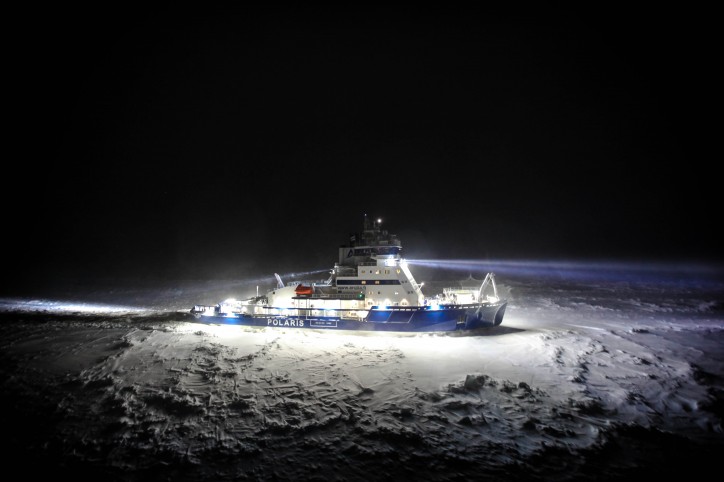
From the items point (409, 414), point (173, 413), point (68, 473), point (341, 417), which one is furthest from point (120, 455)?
point (409, 414)

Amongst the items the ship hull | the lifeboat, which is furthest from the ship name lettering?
the lifeboat

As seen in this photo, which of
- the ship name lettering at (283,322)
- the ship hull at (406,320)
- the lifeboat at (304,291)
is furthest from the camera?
the lifeboat at (304,291)

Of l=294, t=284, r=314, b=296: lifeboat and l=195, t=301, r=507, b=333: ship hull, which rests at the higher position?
l=294, t=284, r=314, b=296: lifeboat

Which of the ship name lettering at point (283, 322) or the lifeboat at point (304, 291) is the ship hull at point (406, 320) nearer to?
the ship name lettering at point (283, 322)

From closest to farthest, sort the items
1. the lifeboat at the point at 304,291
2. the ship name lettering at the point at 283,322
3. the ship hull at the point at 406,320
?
the ship hull at the point at 406,320, the ship name lettering at the point at 283,322, the lifeboat at the point at 304,291

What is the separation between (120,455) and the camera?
7.02m

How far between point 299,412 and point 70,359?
1146cm

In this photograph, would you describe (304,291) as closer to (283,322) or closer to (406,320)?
(283,322)

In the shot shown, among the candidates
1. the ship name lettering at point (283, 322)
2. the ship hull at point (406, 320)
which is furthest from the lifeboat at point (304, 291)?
the ship name lettering at point (283, 322)

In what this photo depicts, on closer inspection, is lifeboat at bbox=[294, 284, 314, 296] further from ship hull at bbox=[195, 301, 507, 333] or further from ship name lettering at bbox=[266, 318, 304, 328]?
ship name lettering at bbox=[266, 318, 304, 328]

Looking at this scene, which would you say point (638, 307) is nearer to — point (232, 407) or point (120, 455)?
point (232, 407)

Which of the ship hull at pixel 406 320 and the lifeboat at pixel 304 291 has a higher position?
the lifeboat at pixel 304 291

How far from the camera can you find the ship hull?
17266 millimetres

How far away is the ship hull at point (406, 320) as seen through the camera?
56.6 feet
